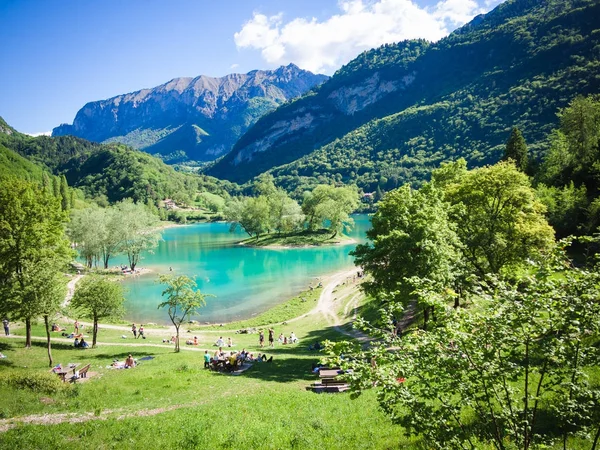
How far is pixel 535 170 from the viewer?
6475 cm

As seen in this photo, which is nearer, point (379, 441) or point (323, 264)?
point (379, 441)

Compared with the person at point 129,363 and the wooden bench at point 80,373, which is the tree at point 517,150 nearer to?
the person at point 129,363

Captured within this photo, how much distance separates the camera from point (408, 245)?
25031 millimetres

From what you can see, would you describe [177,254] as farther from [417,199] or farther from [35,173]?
[35,173]

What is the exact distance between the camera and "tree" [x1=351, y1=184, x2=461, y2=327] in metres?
22.8

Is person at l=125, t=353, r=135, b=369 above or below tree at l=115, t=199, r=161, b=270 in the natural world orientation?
below

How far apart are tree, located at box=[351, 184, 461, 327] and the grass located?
79273 millimetres

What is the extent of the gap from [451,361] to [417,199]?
2367cm

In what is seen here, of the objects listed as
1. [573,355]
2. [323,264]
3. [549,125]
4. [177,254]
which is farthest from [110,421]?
[549,125]

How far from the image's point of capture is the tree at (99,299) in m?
29.9

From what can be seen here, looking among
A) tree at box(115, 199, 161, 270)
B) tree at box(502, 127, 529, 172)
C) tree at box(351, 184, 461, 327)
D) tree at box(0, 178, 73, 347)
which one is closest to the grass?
tree at box(115, 199, 161, 270)

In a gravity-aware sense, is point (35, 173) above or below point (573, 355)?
above

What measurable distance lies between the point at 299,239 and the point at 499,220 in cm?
8601

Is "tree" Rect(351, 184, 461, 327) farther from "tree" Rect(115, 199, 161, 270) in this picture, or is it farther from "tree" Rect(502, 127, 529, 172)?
"tree" Rect(115, 199, 161, 270)
